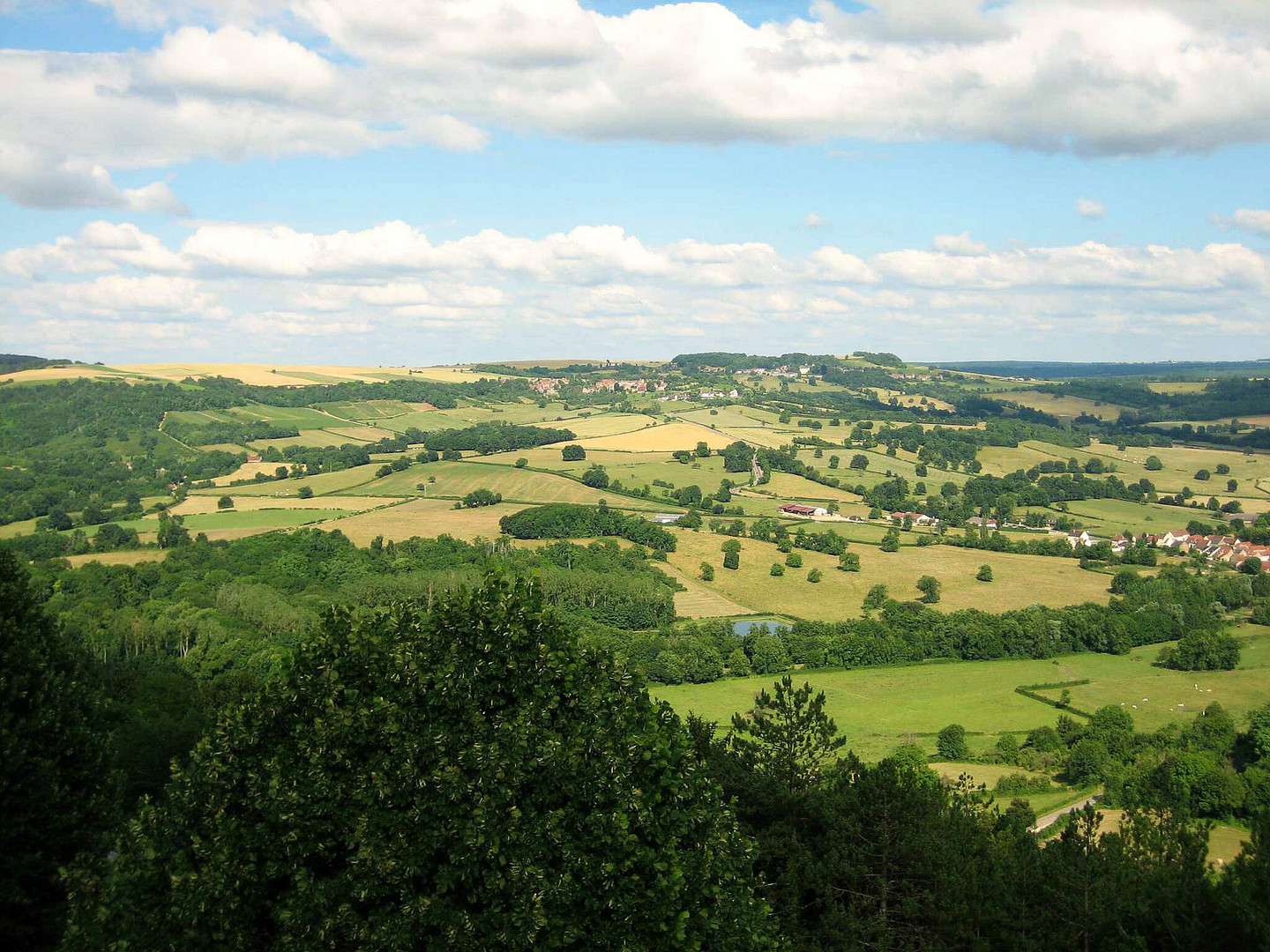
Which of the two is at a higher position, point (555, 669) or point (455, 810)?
point (555, 669)

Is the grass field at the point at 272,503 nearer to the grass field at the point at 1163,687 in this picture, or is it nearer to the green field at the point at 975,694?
the green field at the point at 975,694

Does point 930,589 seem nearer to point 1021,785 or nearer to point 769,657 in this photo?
point 769,657

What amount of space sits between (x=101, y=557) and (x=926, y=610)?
7806 centimetres

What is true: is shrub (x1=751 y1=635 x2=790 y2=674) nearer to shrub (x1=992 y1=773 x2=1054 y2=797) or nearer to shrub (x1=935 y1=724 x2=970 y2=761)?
shrub (x1=935 y1=724 x2=970 y2=761)

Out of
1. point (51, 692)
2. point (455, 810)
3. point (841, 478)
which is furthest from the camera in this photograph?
point (841, 478)

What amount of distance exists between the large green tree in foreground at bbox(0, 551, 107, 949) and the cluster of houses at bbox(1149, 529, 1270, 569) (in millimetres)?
109149

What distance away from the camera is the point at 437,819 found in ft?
41.0

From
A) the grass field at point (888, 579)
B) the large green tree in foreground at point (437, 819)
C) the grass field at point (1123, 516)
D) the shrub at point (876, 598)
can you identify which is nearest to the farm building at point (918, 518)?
the grass field at point (888, 579)

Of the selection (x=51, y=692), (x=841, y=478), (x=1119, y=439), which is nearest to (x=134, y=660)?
(x=51, y=692)

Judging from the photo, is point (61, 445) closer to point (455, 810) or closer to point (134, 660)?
point (134, 660)

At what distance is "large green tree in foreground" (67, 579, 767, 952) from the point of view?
479 inches

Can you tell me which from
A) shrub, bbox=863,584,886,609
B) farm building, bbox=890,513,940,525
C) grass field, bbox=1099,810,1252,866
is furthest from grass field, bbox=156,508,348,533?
grass field, bbox=1099,810,1252,866

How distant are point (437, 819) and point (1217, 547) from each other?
116 metres

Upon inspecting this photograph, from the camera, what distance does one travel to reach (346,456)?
467 ft
